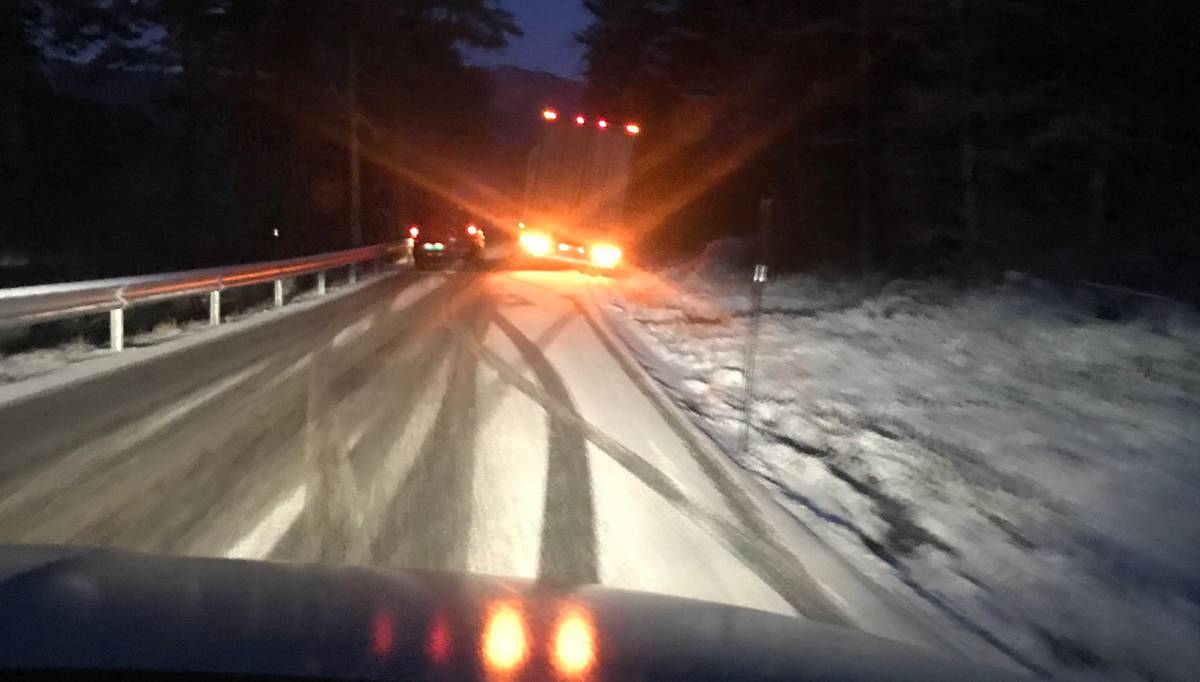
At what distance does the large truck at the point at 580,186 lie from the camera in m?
32.5

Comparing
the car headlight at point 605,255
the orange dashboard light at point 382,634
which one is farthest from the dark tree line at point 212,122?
the orange dashboard light at point 382,634

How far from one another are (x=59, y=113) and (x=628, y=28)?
20.7m

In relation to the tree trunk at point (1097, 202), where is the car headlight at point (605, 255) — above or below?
below

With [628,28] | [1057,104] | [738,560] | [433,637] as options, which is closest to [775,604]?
[738,560]

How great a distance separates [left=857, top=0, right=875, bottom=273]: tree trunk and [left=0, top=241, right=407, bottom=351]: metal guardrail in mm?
14074

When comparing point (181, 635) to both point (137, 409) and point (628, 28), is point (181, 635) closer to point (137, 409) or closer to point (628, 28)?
point (137, 409)

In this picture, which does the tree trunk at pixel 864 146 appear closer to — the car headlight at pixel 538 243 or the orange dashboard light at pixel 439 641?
the car headlight at pixel 538 243

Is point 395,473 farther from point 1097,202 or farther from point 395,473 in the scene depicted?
point 1097,202

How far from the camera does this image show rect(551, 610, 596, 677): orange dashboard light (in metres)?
3.83

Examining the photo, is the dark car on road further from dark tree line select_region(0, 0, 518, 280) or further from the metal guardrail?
the metal guardrail

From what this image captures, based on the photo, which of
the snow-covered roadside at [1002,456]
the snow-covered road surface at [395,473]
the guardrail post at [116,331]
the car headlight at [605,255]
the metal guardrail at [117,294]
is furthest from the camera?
the car headlight at [605,255]

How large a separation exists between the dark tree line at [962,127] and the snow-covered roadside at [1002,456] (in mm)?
4774

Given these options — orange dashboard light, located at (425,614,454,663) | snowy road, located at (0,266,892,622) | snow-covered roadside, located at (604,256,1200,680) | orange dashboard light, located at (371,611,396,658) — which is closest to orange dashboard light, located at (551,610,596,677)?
orange dashboard light, located at (425,614,454,663)

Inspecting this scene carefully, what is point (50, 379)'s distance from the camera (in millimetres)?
12703
